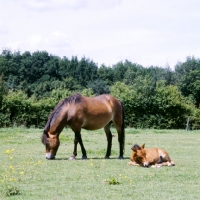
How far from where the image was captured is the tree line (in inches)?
1571

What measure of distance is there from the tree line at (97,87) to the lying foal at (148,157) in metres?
26.0

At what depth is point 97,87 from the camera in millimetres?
80688

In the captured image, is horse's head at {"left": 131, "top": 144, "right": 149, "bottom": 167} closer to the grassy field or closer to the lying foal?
the lying foal

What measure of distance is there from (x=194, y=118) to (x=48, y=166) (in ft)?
109

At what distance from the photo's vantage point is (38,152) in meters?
17.6

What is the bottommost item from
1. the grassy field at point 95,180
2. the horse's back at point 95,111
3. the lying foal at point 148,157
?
the grassy field at point 95,180

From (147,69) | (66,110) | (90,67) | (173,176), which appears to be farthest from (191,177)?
(147,69)

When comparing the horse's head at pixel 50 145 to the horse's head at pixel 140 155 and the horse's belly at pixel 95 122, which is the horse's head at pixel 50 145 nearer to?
the horse's belly at pixel 95 122

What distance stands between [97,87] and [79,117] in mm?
65190

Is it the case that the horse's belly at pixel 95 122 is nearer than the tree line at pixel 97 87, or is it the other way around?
the horse's belly at pixel 95 122

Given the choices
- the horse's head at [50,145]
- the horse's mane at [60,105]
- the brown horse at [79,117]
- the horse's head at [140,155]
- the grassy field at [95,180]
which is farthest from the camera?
the horse's mane at [60,105]

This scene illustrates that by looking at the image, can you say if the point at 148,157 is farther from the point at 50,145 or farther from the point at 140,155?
the point at 50,145

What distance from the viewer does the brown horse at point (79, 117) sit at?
600 inches

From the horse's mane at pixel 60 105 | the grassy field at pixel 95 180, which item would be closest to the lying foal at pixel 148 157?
the grassy field at pixel 95 180
